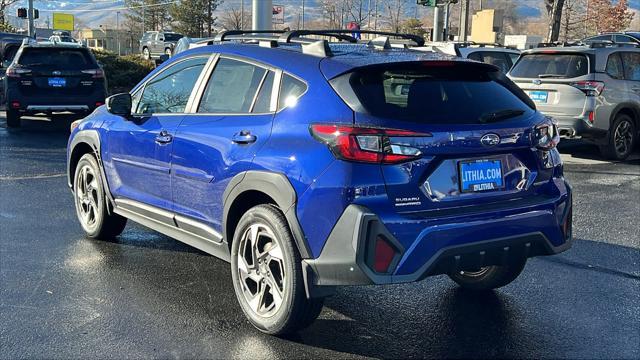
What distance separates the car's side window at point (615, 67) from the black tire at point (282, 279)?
A: 28.9 feet

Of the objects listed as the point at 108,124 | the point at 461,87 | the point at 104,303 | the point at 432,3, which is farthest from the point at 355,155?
the point at 432,3

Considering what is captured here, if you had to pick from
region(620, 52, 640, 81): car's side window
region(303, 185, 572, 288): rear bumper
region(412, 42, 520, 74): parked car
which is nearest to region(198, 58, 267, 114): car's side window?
region(303, 185, 572, 288): rear bumper

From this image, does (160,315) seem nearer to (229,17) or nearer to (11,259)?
(11,259)

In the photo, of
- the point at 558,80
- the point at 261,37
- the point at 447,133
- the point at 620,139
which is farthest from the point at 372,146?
the point at 620,139

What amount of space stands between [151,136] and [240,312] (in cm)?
151

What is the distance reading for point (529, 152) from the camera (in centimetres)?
402

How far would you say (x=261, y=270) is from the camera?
13.5ft

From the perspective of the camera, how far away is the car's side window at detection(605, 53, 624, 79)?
11.1m

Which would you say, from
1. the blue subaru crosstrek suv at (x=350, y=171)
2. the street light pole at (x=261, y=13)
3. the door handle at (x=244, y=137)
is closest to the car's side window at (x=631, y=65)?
the street light pole at (x=261, y=13)

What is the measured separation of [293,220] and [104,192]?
274 cm

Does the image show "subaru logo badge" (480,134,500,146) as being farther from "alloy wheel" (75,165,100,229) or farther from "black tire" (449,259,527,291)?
"alloy wheel" (75,165,100,229)

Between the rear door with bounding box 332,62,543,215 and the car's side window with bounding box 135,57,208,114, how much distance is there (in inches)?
59.6

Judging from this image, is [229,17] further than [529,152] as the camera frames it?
Yes

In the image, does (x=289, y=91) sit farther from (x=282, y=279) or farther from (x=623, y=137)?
(x=623, y=137)
